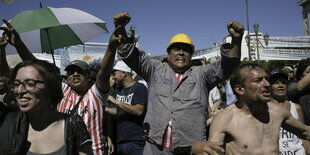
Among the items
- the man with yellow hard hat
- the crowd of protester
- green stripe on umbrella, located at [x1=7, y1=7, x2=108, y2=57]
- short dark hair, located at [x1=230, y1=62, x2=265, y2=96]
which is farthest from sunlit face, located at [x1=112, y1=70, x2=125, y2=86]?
short dark hair, located at [x1=230, y1=62, x2=265, y2=96]

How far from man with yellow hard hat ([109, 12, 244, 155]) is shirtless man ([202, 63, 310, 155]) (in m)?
0.25

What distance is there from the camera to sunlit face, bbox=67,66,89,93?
3490mm

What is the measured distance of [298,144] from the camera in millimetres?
3660

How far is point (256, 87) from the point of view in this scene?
2.84 m

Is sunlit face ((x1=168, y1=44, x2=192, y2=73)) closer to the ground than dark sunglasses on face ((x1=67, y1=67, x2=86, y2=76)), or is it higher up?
higher up

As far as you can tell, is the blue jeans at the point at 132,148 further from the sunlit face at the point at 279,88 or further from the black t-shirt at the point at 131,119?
the sunlit face at the point at 279,88

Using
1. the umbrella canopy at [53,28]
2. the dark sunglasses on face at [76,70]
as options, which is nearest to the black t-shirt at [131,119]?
the dark sunglasses on face at [76,70]

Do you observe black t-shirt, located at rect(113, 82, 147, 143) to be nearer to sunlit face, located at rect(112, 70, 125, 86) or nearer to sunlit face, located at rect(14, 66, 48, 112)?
sunlit face, located at rect(112, 70, 125, 86)

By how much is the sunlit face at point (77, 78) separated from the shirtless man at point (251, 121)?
160cm

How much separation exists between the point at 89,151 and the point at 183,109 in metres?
1.43

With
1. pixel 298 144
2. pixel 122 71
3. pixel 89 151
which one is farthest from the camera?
pixel 122 71

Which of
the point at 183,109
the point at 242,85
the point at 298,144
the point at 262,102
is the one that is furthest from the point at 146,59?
the point at 298,144

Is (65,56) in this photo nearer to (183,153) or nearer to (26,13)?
(26,13)

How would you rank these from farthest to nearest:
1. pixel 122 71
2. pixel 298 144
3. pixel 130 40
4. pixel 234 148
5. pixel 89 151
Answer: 1. pixel 122 71
2. pixel 298 144
3. pixel 130 40
4. pixel 234 148
5. pixel 89 151
